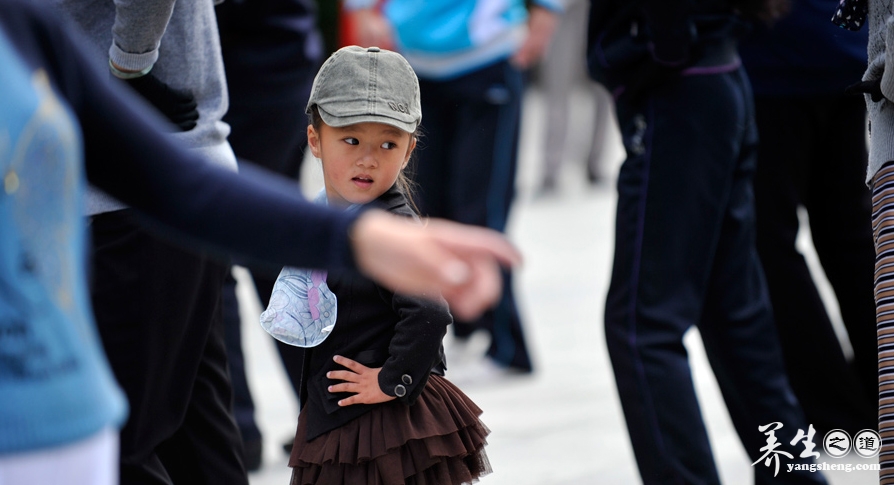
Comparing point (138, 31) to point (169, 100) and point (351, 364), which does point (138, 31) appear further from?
point (351, 364)

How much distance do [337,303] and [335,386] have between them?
0.51 ft

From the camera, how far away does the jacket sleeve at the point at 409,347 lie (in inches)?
81.4

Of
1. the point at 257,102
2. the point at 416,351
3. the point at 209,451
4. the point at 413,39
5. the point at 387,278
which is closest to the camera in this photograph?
the point at 387,278

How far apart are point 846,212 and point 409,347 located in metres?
1.83

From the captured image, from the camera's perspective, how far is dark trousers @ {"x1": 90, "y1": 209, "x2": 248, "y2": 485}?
2242 mm

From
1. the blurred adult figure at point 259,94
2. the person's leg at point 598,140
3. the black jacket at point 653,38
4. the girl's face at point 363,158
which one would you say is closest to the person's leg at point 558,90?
the person's leg at point 598,140

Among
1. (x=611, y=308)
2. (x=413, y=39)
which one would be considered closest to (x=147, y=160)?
(x=611, y=308)

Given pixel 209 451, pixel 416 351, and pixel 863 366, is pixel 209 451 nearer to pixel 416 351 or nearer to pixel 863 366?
pixel 416 351

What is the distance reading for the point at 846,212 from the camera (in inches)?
133

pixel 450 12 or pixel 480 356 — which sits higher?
pixel 450 12

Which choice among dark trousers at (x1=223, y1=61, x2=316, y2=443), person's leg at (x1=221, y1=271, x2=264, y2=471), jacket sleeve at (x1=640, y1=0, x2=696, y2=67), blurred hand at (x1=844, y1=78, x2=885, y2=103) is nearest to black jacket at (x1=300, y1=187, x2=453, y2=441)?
jacket sleeve at (x1=640, y1=0, x2=696, y2=67)

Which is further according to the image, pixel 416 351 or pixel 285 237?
pixel 416 351

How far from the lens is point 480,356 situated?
188 inches

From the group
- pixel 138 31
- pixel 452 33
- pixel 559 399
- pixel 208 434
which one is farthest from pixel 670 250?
pixel 452 33
